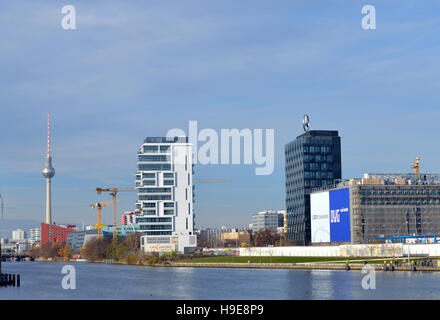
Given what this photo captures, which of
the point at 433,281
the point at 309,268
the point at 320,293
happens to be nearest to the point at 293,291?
the point at 320,293

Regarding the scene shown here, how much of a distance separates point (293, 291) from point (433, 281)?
23710mm

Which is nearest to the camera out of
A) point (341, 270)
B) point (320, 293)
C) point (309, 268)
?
point (320, 293)
